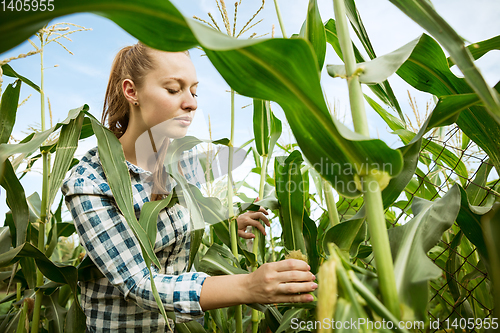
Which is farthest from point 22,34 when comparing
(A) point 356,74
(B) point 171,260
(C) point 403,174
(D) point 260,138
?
(B) point 171,260

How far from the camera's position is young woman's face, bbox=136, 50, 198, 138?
94cm

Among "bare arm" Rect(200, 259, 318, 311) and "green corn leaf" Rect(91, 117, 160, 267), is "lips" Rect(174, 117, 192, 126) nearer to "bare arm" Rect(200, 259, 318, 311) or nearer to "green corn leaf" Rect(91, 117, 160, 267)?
"green corn leaf" Rect(91, 117, 160, 267)

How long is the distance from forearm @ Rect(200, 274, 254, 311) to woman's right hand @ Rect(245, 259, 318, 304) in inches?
1.9

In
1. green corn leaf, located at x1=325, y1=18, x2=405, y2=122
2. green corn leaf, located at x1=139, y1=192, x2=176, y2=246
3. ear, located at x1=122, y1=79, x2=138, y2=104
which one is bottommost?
green corn leaf, located at x1=139, y1=192, x2=176, y2=246

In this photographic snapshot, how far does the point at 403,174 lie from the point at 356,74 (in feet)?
0.59

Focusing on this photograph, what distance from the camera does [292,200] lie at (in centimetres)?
80

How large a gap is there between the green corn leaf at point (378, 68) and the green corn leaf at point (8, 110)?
2.94ft

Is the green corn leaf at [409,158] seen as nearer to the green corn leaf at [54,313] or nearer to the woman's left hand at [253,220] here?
the woman's left hand at [253,220]

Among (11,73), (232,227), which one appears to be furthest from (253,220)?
(11,73)

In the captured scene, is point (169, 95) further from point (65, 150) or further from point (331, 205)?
point (331, 205)

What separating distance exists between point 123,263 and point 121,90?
0.64 m

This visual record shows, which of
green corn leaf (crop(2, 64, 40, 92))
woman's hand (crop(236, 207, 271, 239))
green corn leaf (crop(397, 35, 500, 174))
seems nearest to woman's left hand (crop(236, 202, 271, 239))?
woman's hand (crop(236, 207, 271, 239))

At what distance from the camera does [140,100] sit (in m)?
1.00

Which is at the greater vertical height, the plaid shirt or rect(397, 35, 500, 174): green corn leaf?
rect(397, 35, 500, 174): green corn leaf
